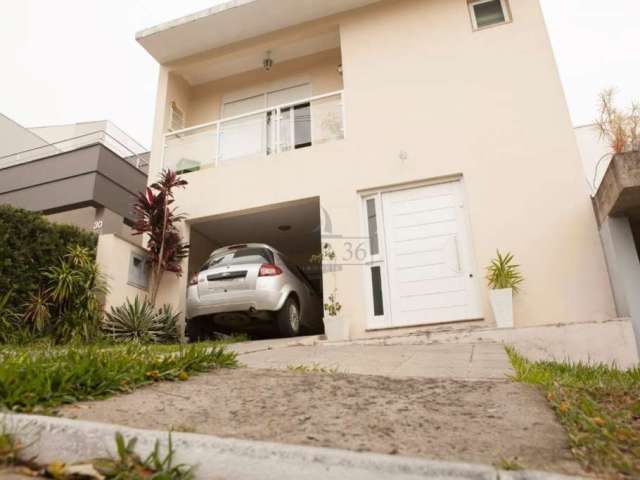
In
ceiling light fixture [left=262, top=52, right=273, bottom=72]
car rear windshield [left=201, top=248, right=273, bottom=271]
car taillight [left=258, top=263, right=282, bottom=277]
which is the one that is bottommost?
car taillight [left=258, top=263, right=282, bottom=277]

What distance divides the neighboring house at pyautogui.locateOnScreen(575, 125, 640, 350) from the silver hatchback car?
4646 millimetres

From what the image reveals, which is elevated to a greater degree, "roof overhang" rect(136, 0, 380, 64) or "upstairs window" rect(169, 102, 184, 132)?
"roof overhang" rect(136, 0, 380, 64)

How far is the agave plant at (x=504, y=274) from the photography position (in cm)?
686

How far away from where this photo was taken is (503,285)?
269 inches

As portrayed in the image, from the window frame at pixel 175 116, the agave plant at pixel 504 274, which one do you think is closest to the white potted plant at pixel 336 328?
the agave plant at pixel 504 274

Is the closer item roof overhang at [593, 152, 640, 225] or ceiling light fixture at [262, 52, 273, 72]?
roof overhang at [593, 152, 640, 225]

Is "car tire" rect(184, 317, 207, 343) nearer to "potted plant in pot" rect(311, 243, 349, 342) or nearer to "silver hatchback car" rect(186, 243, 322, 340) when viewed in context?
"silver hatchback car" rect(186, 243, 322, 340)

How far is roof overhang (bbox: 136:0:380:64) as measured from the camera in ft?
32.1

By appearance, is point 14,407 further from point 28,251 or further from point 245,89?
point 245,89

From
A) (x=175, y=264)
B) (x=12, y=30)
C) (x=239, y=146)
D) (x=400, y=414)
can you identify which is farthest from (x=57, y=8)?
(x=400, y=414)

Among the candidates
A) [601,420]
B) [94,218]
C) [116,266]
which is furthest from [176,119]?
[601,420]

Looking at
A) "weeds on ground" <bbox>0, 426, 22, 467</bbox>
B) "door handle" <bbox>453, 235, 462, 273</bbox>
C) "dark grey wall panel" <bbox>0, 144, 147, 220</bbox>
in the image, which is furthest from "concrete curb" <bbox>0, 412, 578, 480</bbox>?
"dark grey wall panel" <bbox>0, 144, 147, 220</bbox>

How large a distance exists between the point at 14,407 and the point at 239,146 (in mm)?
8228

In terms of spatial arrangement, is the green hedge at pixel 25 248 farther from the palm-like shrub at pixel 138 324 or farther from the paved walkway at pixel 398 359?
the paved walkway at pixel 398 359
